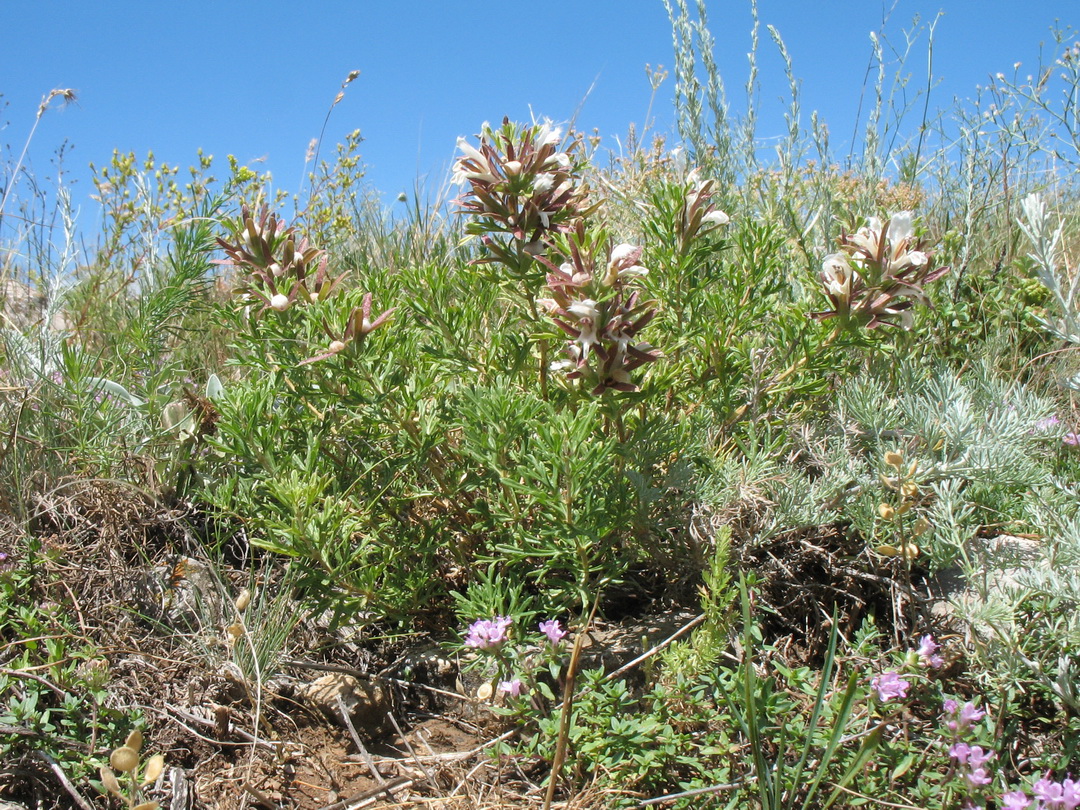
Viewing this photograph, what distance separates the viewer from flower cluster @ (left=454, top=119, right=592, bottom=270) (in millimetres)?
2191

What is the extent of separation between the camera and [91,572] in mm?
2666

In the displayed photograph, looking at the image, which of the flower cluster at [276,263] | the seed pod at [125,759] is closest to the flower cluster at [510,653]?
the seed pod at [125,759]

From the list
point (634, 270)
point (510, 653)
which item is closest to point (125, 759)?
point (510, 653)

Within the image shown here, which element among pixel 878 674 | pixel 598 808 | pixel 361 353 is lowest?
pixel 598 808

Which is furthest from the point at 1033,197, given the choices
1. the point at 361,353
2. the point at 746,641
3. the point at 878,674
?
the point at 361,353

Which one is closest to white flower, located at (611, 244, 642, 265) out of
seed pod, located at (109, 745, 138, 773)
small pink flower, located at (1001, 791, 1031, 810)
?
small pink flower, located at (1001, 791, 1031, 810)

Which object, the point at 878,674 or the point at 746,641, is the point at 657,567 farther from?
the point at 746,641

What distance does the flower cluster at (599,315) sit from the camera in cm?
187

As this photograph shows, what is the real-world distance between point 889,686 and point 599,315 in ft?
3.76

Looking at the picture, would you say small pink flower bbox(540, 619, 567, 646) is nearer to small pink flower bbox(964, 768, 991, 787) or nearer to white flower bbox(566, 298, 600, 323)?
white flower bbox(566, 298, 600, 323)

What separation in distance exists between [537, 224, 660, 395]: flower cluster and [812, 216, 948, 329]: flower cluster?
2.25 ft

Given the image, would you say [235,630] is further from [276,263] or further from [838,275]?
[838,275]

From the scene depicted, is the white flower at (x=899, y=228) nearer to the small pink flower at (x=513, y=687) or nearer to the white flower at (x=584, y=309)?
the white flower at (x=584, y=309)

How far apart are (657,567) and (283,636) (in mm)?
1227
